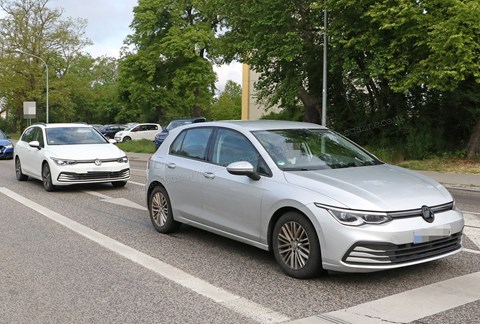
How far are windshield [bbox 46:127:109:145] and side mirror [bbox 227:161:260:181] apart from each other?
7785mm

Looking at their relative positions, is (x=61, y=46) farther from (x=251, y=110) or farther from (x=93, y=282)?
(x=93, y=282)

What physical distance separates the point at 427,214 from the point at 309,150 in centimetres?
158

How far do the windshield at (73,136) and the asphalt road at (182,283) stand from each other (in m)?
5.09

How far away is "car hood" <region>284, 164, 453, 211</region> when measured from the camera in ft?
15.1

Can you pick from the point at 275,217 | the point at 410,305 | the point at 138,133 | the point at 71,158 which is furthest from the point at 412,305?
the point at 138,133

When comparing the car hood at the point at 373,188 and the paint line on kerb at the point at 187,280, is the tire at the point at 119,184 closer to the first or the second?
the paint line on kerb at the point at 187,280

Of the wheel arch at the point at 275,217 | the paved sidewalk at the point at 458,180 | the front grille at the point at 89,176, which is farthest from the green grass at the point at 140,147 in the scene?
the wheel arch at the point at 275,217

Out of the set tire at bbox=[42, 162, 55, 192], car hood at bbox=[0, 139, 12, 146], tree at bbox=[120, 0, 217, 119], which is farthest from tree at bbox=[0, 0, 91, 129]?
tire at bbox=[42, 162, 55, 192]

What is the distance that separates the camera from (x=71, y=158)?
11273mm

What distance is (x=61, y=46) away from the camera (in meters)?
55.7

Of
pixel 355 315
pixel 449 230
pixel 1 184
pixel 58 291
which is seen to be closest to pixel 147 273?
pixel 58 291

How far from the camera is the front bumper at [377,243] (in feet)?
14.8

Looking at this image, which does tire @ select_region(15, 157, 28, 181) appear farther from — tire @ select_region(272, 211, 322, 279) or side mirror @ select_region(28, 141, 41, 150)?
tire @ select_region(272, 211, 322, 279)

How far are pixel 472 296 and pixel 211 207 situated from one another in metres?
2.89
